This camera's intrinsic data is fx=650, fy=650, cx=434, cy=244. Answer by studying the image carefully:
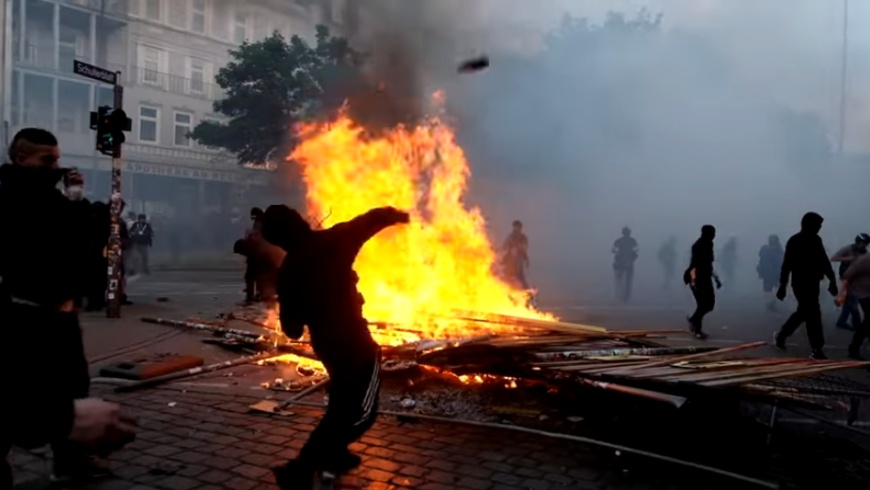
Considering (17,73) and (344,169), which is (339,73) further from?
(17,73)

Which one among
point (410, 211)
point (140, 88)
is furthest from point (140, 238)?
point (140, 88)

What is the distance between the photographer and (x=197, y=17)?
113ft

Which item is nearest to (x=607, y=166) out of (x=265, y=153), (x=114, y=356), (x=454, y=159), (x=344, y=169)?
(x=265, y=153)

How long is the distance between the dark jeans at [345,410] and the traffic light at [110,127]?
27.6 feet

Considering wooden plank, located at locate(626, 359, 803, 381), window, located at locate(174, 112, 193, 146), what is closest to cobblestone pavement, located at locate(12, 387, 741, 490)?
wooden plank, located at locate(626, 359, 803, 381)

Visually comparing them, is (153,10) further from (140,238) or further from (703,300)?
(703,300)

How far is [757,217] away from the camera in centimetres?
2978

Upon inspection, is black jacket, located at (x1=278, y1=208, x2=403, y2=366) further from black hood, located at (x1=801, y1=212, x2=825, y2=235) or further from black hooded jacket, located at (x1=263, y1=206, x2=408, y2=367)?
black hood, located at (x1=801, y1=212, x2=825, y2=235)

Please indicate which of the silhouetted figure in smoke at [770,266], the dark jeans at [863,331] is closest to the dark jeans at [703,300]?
the dark jeans at [863,331]

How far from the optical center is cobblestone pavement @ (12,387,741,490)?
4.04 m

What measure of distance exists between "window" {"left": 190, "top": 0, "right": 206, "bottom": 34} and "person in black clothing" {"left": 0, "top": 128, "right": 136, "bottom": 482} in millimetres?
34386

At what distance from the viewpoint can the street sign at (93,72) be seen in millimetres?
9852

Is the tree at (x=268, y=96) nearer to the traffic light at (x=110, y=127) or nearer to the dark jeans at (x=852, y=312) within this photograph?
the traffic light at (x=110, y=127)

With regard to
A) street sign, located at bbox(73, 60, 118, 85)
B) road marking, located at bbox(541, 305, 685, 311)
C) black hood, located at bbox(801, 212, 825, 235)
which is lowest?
road marking, located at bbox(541, 305, 685, 311)
